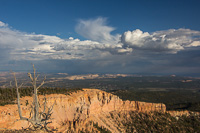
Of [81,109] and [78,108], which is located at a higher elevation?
[78,108]

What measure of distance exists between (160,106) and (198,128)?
64.9 ft

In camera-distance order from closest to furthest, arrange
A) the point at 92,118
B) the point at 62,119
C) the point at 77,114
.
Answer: the point at 62,119
the point at 77,114
the point at 92,118

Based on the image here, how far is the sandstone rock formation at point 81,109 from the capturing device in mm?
35062

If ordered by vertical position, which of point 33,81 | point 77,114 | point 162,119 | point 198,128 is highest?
point 33,81

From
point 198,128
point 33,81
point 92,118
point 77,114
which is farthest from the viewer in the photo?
point 198,128

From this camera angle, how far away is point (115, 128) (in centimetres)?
6253

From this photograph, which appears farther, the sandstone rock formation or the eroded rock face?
the sandstone rock formation

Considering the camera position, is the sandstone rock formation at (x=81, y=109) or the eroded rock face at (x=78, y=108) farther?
the sandstone rock formation at (x=81, y=109)

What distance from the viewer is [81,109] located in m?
55.3

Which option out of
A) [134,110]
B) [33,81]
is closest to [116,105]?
[134,110]

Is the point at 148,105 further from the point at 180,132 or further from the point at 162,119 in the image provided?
the point at 180,132

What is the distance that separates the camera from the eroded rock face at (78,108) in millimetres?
34272

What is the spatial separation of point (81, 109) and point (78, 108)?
1.51m

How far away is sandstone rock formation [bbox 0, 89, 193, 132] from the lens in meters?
35.1
